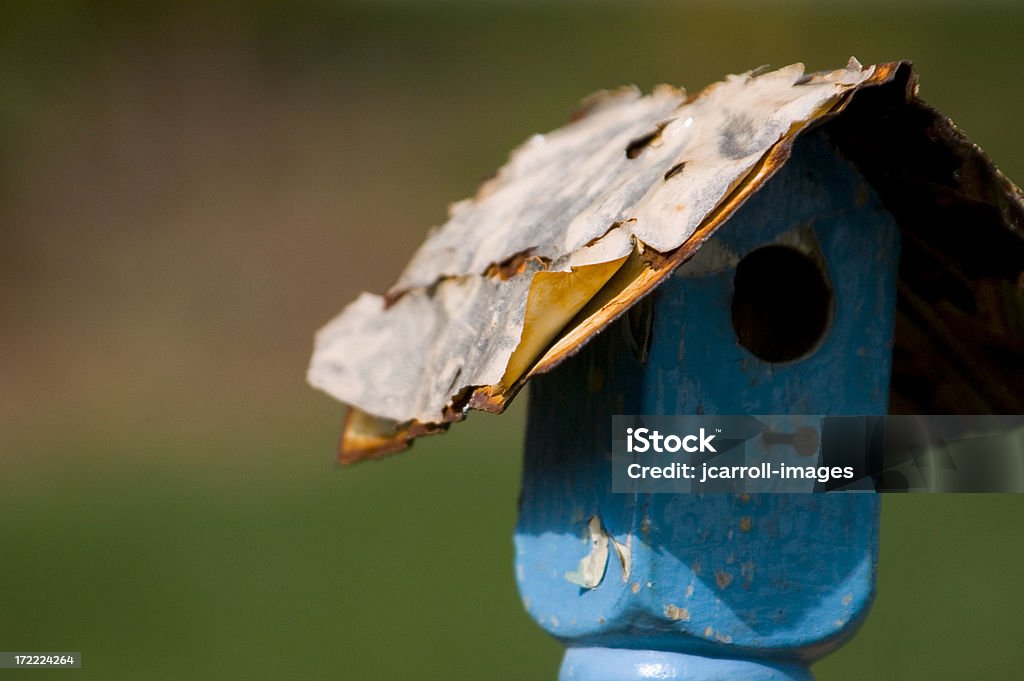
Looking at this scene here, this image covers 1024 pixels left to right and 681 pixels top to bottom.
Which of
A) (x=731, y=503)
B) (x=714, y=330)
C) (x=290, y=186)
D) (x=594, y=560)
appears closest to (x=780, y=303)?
(x=714, y=330)

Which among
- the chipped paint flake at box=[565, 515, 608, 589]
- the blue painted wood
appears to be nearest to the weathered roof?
the blue painted wood

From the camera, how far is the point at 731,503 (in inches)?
79.1

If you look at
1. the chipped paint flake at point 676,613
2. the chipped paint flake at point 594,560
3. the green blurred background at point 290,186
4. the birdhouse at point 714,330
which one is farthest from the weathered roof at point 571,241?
the green blurred background at point 290,186

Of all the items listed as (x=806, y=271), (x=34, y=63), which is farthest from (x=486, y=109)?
Result: (x=806, y=271)

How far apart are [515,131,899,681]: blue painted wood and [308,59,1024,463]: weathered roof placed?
14cm

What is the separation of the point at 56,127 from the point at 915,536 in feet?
22.3

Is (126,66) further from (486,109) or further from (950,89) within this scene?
(950,89)

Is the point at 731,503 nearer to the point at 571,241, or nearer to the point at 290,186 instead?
the point at 571,241

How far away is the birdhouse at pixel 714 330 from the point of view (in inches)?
71.3

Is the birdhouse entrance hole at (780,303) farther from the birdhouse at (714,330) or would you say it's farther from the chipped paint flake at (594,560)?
the chipped paint flake at (594,560)

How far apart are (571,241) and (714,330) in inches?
10.1

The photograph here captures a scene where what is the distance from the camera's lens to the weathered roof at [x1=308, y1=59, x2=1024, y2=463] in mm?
1777

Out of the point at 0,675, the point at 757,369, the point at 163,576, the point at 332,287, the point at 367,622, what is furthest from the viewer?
the point at 332,287

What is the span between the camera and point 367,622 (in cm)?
548
